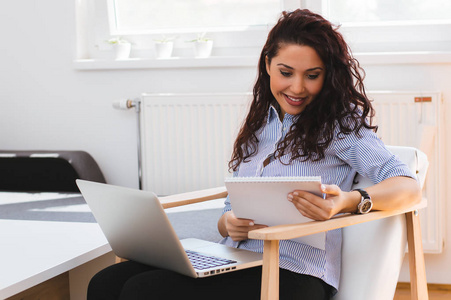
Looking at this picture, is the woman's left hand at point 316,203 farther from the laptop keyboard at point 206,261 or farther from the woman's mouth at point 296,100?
the woman's mouth at point 296,100

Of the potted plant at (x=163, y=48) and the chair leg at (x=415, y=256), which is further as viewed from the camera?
the potted plant at (x=163, y=48)

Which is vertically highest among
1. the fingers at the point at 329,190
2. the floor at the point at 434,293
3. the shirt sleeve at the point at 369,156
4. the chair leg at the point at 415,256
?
the shirt sleeve at the point at 369,156

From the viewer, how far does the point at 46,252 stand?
176 centimetres

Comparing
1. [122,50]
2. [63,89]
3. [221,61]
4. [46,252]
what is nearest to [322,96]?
[46,252]

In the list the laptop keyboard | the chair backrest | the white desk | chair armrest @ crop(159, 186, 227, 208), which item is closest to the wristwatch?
the chair backrest

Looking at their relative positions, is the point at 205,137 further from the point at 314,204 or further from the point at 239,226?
the point at 314,204

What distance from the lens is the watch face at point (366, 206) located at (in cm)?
153

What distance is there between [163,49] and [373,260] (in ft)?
6.04

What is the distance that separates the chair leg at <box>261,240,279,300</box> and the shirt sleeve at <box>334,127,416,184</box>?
1.14 feet

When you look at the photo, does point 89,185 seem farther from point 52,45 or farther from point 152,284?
point 52,45

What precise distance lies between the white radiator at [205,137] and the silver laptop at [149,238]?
130 centimetres

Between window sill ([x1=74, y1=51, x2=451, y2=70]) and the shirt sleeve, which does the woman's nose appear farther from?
window sill ([x1=74, y1=51, x2=451, y2=70])

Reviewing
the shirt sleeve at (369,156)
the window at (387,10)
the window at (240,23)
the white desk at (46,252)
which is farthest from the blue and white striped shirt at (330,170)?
the window at (387,10)

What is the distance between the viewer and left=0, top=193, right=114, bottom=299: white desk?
5.11ft
